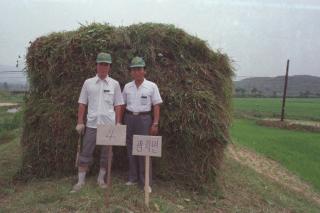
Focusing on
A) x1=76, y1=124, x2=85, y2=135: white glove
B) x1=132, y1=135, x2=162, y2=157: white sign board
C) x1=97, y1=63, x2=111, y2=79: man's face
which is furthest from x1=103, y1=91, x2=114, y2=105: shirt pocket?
x1=132, y1=135, x2=162, y2=157: white sign board

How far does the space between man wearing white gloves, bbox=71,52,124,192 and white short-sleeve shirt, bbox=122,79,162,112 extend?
15 centimetres

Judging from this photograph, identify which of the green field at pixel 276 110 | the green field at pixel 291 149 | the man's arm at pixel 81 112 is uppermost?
the man's arm at pixel 81 112

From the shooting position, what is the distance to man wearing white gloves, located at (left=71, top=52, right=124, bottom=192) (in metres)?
6.55

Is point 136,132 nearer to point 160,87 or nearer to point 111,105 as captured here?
point 111,105

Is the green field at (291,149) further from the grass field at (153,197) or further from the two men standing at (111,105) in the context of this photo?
the two men standing at (111,105)

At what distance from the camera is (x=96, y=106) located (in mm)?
6570

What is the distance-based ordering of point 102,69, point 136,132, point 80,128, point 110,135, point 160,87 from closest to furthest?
1. point 110,135
2. point 102,69
3. point 80,128
4. point 136,132
5. point 160,87

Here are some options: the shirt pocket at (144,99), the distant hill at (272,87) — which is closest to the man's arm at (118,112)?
the shirt pocket at (144,99)

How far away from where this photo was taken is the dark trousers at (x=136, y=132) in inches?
264

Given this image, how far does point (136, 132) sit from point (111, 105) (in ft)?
1.77

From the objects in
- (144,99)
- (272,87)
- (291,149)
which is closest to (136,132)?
(144,99)

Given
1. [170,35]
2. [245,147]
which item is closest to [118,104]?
[170,35]

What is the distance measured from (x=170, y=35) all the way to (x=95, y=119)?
2206 millimetres

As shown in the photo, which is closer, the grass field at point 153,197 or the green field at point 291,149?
the grass field at point 153,197
